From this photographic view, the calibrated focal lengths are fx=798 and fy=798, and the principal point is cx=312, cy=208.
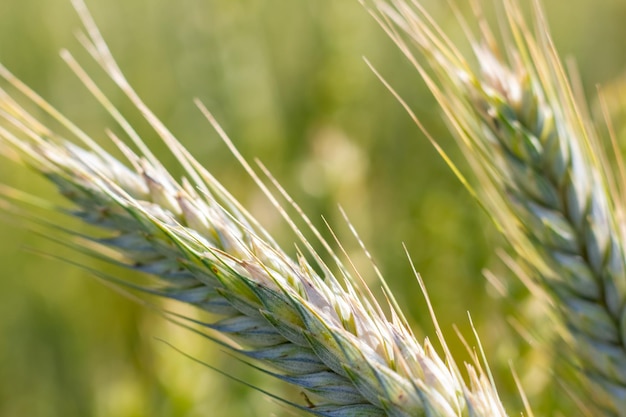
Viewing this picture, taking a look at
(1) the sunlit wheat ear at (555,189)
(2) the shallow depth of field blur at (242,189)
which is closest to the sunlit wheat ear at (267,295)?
(1) the sunlit wheat ear at (555,189)

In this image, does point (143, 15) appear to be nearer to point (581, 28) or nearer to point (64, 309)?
point (64, 309)

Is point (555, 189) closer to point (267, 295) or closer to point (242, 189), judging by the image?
point (267, 295)

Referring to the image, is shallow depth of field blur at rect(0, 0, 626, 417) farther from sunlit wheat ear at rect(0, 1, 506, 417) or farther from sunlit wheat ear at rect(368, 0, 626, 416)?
sunlit wheat ear at rect(0, 1, 506, 417)

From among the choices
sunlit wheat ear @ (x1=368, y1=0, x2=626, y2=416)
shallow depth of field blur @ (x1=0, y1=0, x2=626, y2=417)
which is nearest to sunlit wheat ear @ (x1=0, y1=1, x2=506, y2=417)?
sunlit wheat ear @ (x1=368, y1=0, x2=626, y2=416)

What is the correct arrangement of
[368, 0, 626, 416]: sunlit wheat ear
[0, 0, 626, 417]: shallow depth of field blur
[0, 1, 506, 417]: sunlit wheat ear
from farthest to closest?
1. [0, 0, 626, 417]: shallow depth of field blur
2. [368, 0, 626, 416]: sunlit wheat ear
3. [0, 1, 506, 417]: sunlit wheat ear

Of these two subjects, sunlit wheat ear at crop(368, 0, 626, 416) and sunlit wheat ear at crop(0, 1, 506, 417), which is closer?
sunlit wheat ear at crop(0, 1, 506, 417)

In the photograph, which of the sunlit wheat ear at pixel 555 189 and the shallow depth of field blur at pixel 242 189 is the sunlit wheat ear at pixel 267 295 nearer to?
the sunlit wheat ear at pixel 555 189

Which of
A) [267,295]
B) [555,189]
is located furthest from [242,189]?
[267,295]
